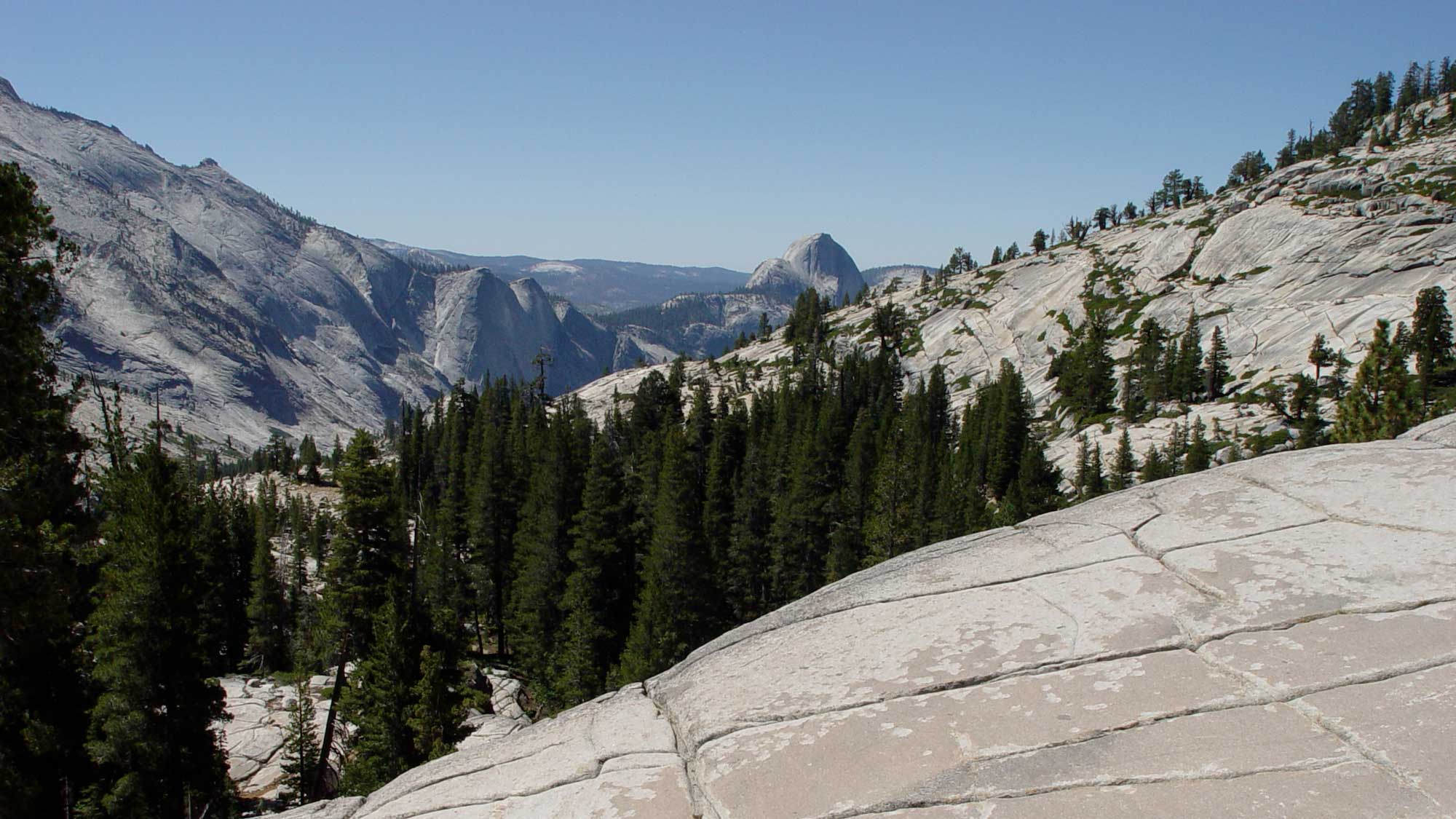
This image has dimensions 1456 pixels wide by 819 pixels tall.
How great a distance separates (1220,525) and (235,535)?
68.2 m

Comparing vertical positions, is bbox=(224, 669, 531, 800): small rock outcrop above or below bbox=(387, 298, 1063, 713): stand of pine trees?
below

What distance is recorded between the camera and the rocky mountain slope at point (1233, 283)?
3935 inches

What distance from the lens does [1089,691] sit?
5.27 metres

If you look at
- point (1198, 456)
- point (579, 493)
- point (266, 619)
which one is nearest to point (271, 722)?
point (579, 493)

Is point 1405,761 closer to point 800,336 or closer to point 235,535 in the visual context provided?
point 235,535

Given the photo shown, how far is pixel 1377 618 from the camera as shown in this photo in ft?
17.6

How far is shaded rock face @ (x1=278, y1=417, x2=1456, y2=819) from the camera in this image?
4.40 metres

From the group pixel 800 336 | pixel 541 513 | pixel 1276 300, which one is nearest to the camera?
pixel 541 513

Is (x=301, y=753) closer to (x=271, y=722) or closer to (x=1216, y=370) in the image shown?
(x=271, y=722)

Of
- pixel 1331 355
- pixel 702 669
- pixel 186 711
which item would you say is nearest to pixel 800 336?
pixel 1331 355

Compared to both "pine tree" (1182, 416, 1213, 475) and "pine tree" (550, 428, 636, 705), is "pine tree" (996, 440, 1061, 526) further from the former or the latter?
"pine tree" (550, 428, 636, 705)

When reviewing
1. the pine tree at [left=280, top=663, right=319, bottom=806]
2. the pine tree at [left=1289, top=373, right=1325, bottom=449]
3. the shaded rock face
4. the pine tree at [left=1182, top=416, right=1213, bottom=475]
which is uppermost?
the shaded rock face

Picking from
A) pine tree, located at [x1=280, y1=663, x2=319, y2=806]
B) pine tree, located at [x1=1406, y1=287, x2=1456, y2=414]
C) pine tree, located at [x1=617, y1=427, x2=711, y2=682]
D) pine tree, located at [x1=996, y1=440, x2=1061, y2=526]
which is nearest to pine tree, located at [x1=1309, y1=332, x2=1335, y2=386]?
pine tree, located at [x1=1406, y1=287, x2=1456, y2=414]

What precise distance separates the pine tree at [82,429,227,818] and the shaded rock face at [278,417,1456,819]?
62.0 feet
